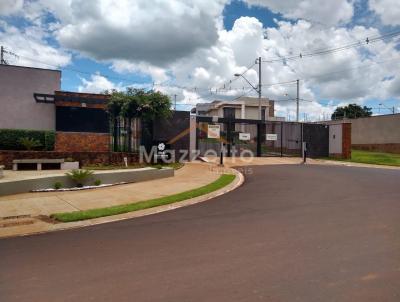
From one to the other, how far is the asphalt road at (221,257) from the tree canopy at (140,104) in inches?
460

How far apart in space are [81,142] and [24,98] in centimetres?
632

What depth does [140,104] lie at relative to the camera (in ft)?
66.1

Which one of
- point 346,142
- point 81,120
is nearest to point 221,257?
point 81,120

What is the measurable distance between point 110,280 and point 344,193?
8762 mm

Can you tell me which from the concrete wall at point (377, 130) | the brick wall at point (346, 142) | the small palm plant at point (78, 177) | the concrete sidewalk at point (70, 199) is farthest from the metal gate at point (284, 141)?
the small palm plant at point (78, 177)

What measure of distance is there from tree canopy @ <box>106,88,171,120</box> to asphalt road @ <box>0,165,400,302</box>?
11.7m

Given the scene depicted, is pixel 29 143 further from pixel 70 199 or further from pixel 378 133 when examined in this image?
pixel 378 133

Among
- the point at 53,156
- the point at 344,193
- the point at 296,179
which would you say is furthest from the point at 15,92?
the point at 344,193

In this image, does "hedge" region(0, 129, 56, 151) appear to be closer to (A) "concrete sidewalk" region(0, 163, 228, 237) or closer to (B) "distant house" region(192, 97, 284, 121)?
(A) "concrete sidewalk" region(0, 163, 228, 237)

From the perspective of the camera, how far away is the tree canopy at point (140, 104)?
20188 mm

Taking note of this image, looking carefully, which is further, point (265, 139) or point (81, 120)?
point (265, 139)

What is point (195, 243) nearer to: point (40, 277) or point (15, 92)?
point (40, 277)

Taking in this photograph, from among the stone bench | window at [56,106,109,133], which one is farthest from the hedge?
window at [56,106,109,133]

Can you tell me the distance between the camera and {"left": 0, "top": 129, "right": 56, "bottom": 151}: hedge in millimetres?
20250
